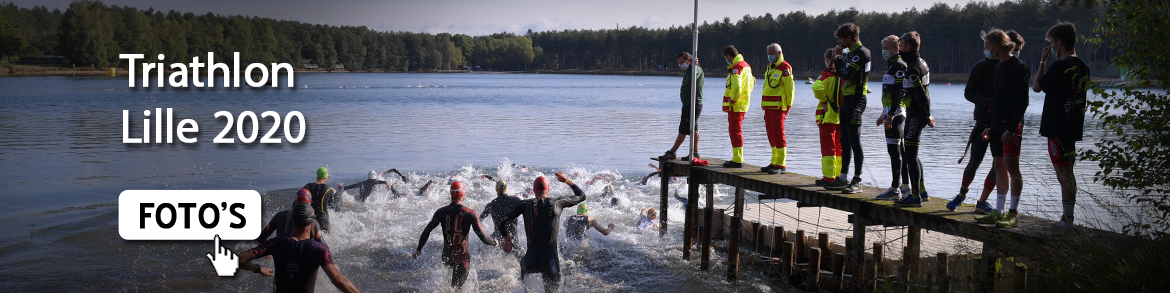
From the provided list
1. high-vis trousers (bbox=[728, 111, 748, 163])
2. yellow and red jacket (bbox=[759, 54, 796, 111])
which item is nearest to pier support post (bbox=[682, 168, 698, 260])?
high-vis trousers (bbox=[728, 111, 748, 163])

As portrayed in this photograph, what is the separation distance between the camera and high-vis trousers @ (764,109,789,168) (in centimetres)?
951

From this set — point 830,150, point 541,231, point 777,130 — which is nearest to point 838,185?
point 830,150

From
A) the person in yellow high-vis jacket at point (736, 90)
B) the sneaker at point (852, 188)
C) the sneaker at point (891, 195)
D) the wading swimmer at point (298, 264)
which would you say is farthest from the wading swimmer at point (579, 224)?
the wading swimmer at point (298, 264)

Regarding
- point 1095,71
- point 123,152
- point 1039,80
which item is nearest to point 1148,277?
point 1039,80

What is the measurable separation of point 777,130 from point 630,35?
549 feet

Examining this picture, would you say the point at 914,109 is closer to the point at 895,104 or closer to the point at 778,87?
the point at 895,104

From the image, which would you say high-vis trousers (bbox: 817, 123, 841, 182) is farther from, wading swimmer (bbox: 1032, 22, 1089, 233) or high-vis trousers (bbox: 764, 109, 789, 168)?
wading swimmer (bbox: 1032, 22, 1089, 233)

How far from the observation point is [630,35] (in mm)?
174750

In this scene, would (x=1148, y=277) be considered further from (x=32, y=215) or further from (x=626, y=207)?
(x=32, y=215)

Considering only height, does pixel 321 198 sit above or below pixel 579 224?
above

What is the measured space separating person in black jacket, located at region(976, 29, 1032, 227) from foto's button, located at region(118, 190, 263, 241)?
7778 mm

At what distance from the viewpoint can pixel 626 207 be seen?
16.2 metres

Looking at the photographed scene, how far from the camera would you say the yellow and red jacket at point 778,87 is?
9328 mm

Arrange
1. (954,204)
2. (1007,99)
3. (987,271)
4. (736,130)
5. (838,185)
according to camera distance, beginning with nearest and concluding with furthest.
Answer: (1007,99) → (987,271) → (954,204) → (838,185) → (736,130)
